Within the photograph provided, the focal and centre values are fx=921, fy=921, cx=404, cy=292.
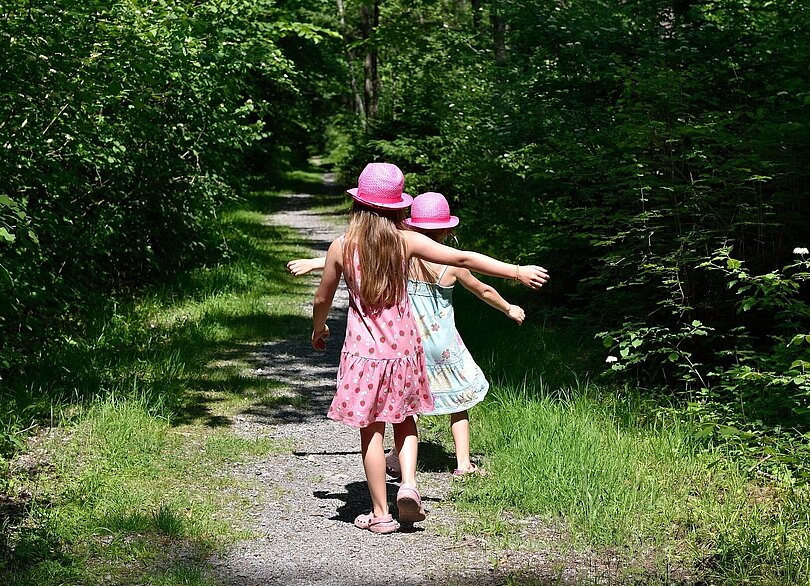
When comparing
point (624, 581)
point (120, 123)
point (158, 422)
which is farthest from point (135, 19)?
point (624, 581)

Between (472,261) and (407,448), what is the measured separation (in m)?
1.07

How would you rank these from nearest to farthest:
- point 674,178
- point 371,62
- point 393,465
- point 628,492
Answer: point 628,492
point 393,465
point 674,178
point 371,62

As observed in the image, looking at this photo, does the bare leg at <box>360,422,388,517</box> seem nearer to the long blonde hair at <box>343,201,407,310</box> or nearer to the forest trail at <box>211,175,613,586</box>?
the forest trail at <box>211,175,613,586</box>

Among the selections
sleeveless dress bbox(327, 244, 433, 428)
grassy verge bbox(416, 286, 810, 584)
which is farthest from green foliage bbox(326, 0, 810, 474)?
sleeveless dress bbox(327, 244, 433, 428)

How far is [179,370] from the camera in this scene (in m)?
7.84

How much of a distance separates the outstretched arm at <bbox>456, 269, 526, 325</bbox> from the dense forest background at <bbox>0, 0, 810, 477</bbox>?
3.29ft

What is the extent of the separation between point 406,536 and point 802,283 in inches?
160

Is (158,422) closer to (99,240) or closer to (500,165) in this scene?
(99,240)

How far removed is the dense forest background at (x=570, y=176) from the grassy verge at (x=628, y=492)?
29cm

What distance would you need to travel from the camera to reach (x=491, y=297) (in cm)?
522

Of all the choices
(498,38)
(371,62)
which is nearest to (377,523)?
(498,38)

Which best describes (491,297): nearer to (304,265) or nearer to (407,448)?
(407,448)

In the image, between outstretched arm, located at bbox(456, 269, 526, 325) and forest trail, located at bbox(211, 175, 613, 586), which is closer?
forest trail, located at bbox(211, 175, 613, 586)

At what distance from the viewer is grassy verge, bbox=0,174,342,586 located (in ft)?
14.2
